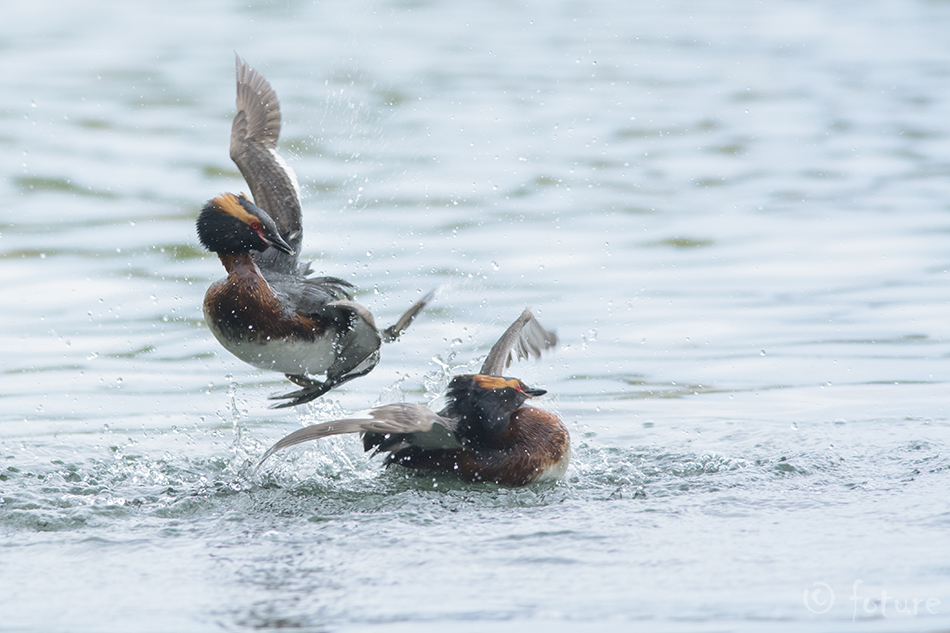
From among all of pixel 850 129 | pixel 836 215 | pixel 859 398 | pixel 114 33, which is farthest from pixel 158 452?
pixel 114 33

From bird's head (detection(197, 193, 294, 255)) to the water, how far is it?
1167 mm

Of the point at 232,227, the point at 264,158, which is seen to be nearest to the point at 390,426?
the point at 232,227

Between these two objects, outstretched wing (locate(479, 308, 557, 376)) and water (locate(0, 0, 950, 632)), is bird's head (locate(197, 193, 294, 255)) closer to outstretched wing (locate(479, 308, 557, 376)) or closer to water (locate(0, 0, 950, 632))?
water (locate(0, 0, 950, 632))

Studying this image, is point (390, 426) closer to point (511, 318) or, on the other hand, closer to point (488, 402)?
point (488, 402)

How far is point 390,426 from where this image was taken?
20.2ft

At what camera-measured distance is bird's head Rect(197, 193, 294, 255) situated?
6711 millimetres

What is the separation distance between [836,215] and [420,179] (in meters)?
4.03

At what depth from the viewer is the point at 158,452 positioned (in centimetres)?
734

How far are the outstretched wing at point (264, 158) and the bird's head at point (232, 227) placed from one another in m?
0.63

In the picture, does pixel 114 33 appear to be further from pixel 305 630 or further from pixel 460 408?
pixel 305 630

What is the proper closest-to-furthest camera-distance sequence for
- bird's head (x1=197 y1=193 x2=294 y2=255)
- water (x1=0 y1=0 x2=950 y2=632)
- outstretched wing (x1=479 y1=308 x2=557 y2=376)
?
water (x1=0 y1=0 x2=950 y2=632) → bird's head (x1=197 y1=193 x2=294 y2=255) → outstretched wing (x1=479 y1=308 x2=557 y2=376)

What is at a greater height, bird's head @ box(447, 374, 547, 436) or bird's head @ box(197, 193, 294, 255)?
bird's head @ box(197, 193, 294, 255)

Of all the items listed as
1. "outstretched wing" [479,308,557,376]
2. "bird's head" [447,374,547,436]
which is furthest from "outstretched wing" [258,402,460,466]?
"outstretched wing" [479,308,557,376]

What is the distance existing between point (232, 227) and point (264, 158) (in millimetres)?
1467
